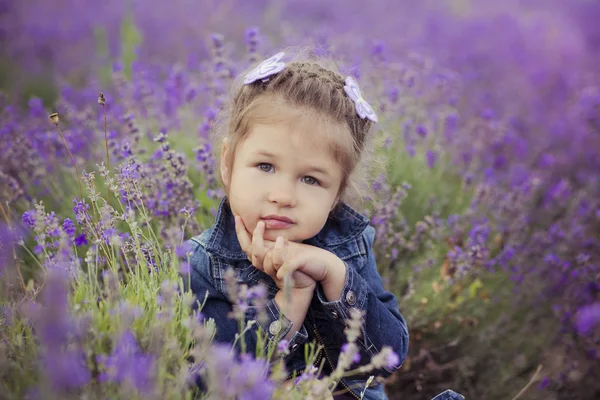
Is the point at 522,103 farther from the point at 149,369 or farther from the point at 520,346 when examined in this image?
the point at 149,369

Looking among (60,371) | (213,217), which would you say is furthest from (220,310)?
(60,371)

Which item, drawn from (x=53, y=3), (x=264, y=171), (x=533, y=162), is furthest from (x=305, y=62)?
(x=53, y=3)

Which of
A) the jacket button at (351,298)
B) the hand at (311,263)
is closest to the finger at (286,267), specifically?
the hand at (311,263)

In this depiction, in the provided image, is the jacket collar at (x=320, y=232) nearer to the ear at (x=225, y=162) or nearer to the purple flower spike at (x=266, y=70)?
the ear at (x=225, y=162)

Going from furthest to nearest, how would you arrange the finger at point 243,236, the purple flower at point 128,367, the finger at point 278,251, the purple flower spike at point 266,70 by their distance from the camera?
the purple flower spike at point 266,70 → the finger at point 243,236 → the finger at point 278,251 → the purple flower at point 128,367

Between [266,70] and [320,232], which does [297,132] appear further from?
[320,232]

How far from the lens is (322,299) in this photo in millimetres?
1687

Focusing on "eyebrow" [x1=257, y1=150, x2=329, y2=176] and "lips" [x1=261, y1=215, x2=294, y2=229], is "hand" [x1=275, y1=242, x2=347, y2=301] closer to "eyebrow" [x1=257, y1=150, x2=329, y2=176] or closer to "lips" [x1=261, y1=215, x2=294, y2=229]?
"lips" [x1=261, y1=215, x2=294, y2=229]

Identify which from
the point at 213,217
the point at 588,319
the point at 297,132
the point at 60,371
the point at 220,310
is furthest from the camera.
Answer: the point at 588,319

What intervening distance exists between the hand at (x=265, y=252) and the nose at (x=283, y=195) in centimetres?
8

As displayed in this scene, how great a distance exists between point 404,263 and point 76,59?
423 centimetres

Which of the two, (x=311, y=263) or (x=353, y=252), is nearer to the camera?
(x=311, y=263)

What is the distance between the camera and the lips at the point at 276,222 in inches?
62.9

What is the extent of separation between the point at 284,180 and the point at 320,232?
40cm
